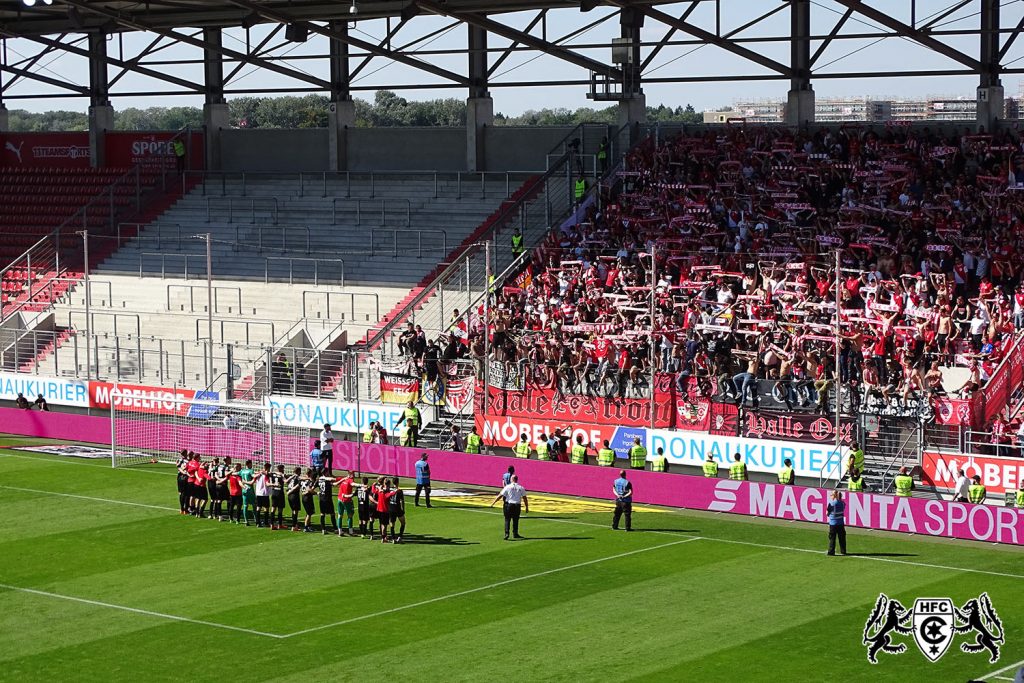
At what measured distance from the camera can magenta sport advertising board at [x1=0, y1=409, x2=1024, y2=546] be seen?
31141 mm

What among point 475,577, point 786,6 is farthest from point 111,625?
point 786,6

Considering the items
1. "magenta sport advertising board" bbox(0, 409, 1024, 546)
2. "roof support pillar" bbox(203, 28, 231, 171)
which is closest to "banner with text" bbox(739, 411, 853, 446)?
"magenta sport advertising board" bbox(0, 409, 1024, 546)

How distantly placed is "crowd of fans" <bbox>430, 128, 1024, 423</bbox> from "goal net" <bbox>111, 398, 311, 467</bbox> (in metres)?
4.82

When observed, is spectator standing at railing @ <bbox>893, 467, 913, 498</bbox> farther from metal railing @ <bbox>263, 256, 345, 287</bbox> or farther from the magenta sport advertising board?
metal railing @ <bbox>263, 256, 345, 287</bbox>

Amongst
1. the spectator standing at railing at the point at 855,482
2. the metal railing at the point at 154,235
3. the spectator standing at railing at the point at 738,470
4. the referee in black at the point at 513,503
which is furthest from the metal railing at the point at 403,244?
the spectator standing at railing at the point at 855,482

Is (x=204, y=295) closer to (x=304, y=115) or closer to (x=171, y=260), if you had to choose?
(x=171, y=260)

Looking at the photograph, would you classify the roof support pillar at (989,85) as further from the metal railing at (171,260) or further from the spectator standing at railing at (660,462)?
the metal railing at (171,260)

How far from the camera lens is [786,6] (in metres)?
48.8

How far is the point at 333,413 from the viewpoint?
43.7 metres

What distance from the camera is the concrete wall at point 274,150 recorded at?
60531 mm

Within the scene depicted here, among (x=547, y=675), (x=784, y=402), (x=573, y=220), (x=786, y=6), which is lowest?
(x=547, y=675)

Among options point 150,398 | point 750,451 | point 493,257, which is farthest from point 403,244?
point 750,451

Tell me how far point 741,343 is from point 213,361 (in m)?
17.2

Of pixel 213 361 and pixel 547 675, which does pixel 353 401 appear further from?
pixel 547 675
